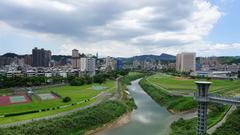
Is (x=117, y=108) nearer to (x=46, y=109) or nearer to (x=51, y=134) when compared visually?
(x=46, y=109)

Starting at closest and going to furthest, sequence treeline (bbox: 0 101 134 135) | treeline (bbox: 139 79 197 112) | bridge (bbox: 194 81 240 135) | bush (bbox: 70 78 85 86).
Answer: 1. bridge (bbox: 194 81 240 135)
2. treeline (bbox: 0 101 134 135)
3. treeline (bbox: 139 79 197 112)
4. bush (bbox: 70 78 85 86)

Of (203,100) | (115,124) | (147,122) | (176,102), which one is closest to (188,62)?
(176,102)

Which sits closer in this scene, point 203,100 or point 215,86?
point 203,100

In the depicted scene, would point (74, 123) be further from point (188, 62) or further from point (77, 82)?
point (188, 62)

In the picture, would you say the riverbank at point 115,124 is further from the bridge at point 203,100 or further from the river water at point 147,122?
the bridge at point 203,100

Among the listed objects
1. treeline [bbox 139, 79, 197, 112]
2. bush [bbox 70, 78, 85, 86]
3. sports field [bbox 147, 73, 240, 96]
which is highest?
bush [bbox 70, 78, 85, 86]

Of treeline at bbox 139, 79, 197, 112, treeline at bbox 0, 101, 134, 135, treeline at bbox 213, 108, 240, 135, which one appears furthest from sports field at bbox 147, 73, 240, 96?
treeline at bbox 0, 101, 134, 135

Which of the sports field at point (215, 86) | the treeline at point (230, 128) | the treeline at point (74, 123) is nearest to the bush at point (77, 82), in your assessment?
the sports field at point (215, 86)

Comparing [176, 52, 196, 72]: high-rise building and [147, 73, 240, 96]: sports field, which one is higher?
[176, 52, 196, 72]: high-rise building

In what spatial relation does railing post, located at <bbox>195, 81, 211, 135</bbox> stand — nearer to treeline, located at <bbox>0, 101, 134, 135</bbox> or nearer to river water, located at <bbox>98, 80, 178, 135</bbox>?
river water, located at <bbox>98, 80, 178, 135</bbox>
